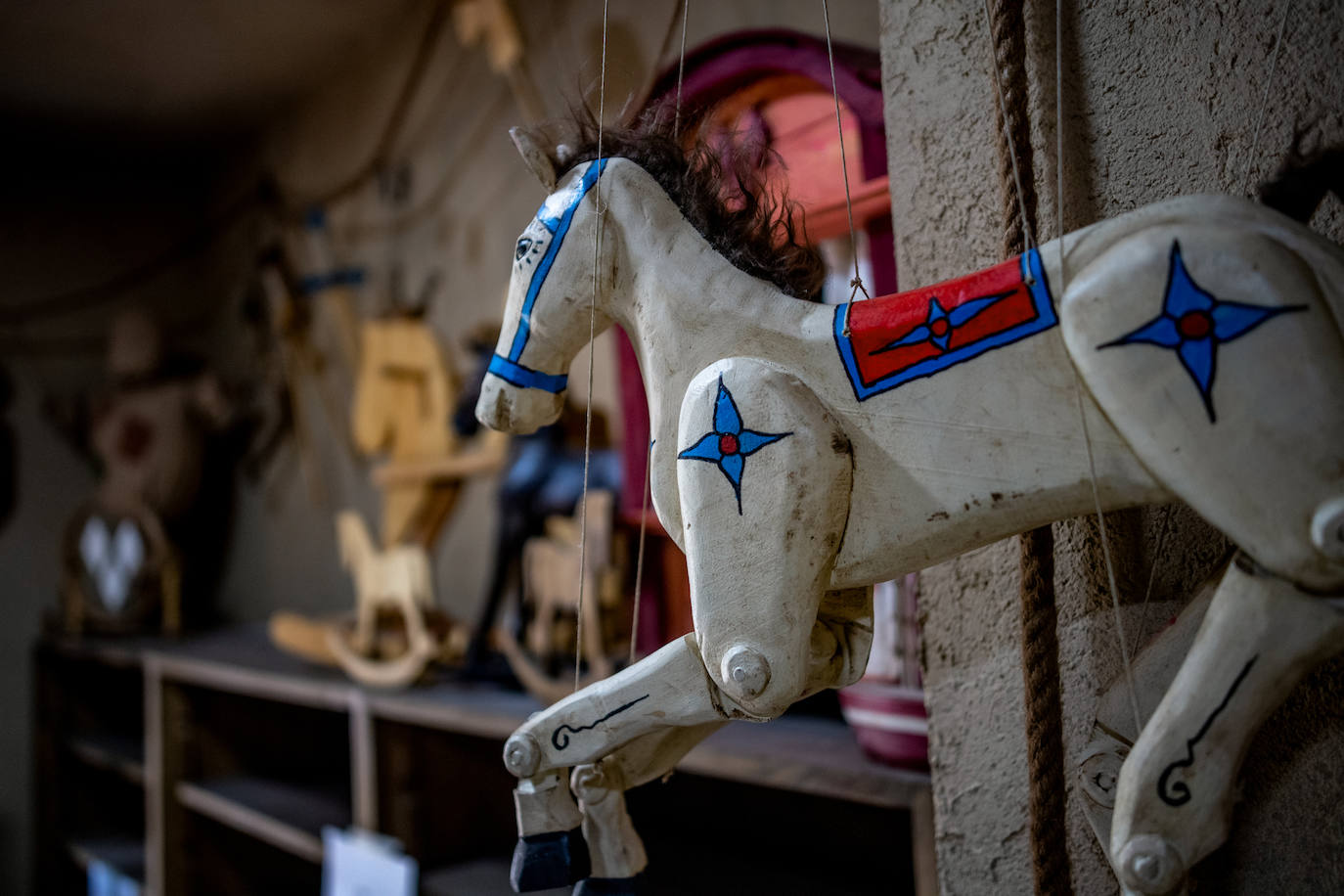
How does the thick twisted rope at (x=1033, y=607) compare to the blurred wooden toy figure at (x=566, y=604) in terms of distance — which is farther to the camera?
the blurred wooden toy figure at (x=566, y=604)

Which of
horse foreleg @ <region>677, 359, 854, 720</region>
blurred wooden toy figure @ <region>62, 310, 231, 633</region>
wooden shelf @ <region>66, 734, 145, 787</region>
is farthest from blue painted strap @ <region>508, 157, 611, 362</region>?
blurred wooden toy figure @ <region>62, 310, 231, 633</region>

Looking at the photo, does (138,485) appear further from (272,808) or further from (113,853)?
(272,808)

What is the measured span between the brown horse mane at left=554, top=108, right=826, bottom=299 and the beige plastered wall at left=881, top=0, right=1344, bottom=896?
191 mm

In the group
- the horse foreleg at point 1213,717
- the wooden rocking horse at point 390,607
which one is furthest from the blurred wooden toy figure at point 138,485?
the horse foreleg at point 1213,717

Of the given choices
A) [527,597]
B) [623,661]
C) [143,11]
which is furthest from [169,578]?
[623,661]

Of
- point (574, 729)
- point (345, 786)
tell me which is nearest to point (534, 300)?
point (574, 729)

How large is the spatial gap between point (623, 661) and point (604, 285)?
27.8 inches

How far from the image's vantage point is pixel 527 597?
1.25 meters

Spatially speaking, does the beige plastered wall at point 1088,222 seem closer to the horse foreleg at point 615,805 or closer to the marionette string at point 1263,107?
the marionette string at point 1263,107

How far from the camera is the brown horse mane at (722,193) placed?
0.50 meters

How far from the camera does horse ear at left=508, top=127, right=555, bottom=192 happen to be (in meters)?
0.51

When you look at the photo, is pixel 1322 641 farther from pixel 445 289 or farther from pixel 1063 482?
pixel 445 289

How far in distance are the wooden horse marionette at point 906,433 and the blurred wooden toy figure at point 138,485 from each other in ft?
6.46

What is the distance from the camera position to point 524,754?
1.65 ft
